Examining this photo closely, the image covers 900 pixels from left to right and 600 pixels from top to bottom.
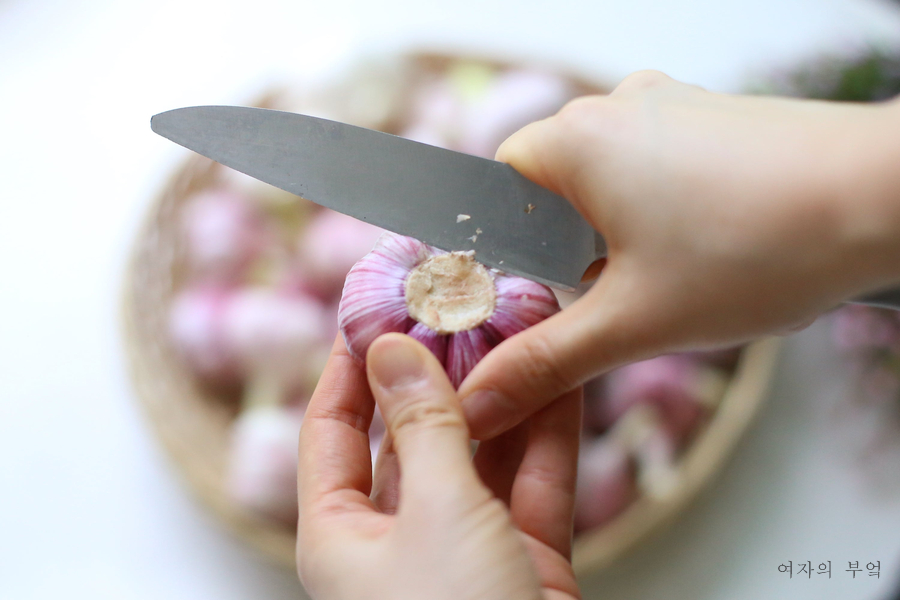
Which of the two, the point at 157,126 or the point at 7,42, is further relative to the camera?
the point at 7,42

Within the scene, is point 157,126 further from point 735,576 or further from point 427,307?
point 735,576

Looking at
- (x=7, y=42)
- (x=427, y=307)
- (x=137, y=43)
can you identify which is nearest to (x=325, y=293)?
(x=427, y=307)

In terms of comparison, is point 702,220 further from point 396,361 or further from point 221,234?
point 221,234

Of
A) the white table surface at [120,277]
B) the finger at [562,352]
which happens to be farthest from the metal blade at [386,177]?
the white table surface at [120,277]

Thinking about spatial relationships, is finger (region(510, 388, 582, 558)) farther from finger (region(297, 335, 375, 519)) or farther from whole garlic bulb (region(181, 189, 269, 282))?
whole garlic bulb (region(181, 189, 269, 282))

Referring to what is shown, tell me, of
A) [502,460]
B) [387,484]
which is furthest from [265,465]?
[502,460]
